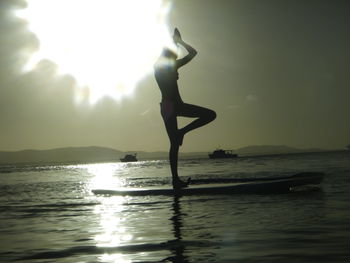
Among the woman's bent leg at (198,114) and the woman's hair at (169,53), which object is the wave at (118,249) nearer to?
the woman's bent leg at (198,114)

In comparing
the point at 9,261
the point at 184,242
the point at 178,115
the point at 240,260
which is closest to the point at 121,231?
the point at 184,242

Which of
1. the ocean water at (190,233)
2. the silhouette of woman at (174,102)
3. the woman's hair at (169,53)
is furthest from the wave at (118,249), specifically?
the woman's hair at (169,53)

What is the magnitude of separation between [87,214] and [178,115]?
4792 mm

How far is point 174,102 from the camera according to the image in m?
16.7

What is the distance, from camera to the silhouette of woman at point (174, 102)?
1666 centimetres

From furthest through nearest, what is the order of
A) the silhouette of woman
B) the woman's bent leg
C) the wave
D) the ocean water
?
the woman's bent leg, the silhouette of woman, the wave, the ocean water

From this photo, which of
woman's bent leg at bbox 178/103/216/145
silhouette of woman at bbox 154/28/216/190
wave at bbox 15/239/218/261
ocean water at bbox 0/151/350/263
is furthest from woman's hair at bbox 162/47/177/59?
wave at bbox 15/239/218/261

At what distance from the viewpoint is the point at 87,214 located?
13.8 metres

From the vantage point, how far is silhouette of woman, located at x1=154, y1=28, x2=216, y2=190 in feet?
54.6

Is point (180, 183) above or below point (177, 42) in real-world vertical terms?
below

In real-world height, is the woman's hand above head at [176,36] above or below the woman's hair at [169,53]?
above

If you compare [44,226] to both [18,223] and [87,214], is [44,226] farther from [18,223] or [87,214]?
[87,214]

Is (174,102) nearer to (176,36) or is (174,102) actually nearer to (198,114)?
(198,114)

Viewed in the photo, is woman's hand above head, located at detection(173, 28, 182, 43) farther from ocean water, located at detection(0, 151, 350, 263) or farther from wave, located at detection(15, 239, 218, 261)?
wave, located at detection(15, 239, 218, 261)
